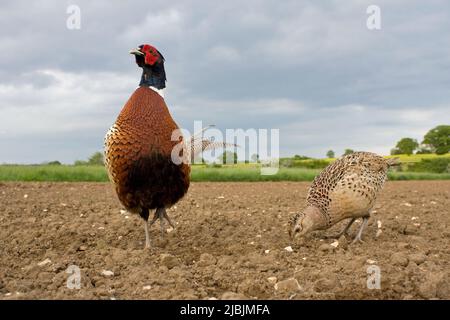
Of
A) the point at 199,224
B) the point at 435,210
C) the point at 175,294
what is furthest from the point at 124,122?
the point at 435,210

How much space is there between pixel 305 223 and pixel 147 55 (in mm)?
2517

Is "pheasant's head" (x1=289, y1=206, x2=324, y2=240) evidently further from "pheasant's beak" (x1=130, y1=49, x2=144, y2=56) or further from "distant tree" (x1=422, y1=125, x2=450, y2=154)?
"distant tree" (x1=422, y1=125, x2=450, y2=154)

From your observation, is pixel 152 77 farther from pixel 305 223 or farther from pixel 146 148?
pixel 305 223

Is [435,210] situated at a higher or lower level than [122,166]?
lower

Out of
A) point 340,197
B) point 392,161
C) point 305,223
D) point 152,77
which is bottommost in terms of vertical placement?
point 305,223

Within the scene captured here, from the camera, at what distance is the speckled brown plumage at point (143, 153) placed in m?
4.65

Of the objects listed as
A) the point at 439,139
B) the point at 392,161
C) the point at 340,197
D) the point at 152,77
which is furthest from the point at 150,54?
the point at 439,139

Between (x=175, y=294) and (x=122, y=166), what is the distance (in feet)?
5.17

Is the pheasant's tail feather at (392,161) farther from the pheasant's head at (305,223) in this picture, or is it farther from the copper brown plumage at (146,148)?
the copper brown plumage at (146,148)

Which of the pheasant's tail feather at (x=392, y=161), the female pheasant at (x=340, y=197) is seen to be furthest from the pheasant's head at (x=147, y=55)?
the pheasant's tail feather at (x=392, y=161)

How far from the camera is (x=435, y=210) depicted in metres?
8.54

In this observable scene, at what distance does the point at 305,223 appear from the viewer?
535cm

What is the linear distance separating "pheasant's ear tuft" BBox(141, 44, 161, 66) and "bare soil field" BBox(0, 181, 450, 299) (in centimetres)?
196
